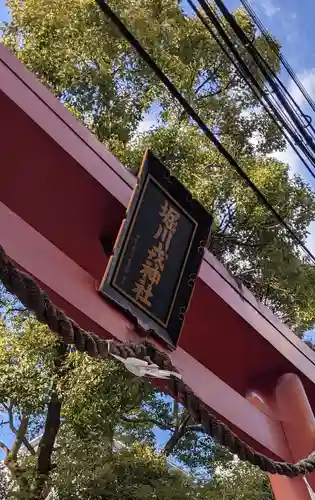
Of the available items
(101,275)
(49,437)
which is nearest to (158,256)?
(101,275)

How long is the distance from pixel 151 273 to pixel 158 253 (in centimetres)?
11

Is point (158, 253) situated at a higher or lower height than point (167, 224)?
lower

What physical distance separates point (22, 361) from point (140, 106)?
2.96m

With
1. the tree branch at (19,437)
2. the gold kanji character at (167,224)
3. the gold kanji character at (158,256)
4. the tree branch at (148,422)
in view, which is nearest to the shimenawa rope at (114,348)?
the gold kanji character at (158,256)

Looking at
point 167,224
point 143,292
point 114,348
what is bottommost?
point 114,348

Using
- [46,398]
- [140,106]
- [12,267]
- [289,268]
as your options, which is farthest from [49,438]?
[12,267]

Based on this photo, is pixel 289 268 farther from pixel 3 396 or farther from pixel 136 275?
pixel 136 275

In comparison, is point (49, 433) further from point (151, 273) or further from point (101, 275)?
point (151, 273)

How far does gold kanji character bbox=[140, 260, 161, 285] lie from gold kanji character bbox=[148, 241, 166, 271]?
23mm

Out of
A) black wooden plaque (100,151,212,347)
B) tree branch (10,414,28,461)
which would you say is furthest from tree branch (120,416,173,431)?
black wooden plaque (100,151,212,347)

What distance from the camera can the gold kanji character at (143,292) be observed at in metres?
2.48

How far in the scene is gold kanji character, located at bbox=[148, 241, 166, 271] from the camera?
258 centimetres

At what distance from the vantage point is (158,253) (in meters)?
2.62

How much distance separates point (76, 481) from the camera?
5.19 metres
